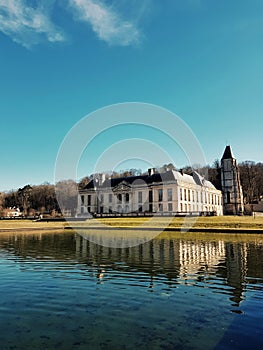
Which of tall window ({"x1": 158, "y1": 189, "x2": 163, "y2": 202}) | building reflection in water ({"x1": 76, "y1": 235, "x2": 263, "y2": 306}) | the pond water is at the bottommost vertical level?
building reflection in water ({"x1": 76, "y1": 235, "x2": 263, "y2": 306})

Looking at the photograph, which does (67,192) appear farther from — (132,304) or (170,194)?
(132,304)

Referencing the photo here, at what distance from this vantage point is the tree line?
88.6 m

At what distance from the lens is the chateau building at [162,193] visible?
69.9 m

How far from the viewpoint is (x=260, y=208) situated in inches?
2749

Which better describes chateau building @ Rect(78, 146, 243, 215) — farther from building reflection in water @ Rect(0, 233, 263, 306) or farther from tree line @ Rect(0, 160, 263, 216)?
building reflection in water @ Rect(0, 233, 263, 306)

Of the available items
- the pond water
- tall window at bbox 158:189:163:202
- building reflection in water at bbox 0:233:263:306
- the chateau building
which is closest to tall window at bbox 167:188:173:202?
the chateau building

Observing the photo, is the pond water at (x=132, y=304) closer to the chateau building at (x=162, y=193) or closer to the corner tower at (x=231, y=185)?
the chateau building at (x=162, y=193)

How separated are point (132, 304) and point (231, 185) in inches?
2852

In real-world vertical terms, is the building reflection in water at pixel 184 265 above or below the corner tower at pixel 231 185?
below

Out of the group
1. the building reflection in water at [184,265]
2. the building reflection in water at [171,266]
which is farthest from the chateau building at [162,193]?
the building reflection in water at [171,266]

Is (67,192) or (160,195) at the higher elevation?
(67,192)

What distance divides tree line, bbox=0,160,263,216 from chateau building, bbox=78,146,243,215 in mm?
8033

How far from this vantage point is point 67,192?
315ft

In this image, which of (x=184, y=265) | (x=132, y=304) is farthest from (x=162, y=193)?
(x=132, y=304)
